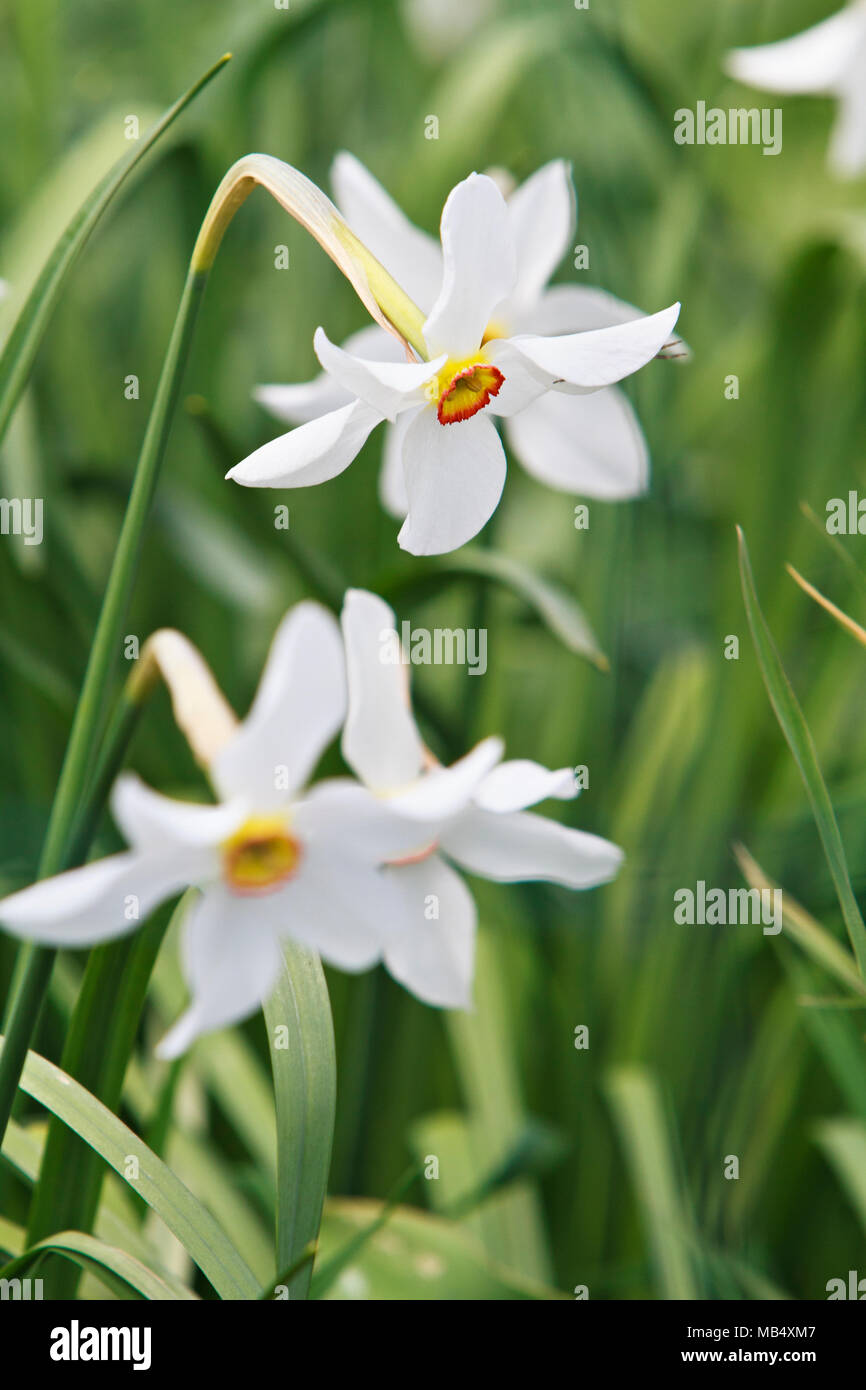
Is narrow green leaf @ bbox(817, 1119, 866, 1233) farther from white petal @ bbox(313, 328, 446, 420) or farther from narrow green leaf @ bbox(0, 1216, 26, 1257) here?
white petal @ bbox(313, 328, 446, 420)

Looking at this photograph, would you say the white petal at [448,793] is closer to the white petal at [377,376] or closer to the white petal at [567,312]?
the white petal at [377,376]

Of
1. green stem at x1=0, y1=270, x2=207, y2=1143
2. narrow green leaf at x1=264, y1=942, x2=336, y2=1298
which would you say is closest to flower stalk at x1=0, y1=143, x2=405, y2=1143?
green stem at x1=0, y1=270, x2=207, y2=1143

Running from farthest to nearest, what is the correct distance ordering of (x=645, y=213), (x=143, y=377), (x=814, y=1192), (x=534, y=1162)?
(x=645, y=213) → (x=143, y=377) → (x=814, y=1192) → (x=534, y=1162)

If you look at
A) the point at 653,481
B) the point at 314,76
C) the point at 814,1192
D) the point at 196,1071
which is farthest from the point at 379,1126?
the point at 314,76

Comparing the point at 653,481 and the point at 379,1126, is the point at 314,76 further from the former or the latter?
the point at 379,1126

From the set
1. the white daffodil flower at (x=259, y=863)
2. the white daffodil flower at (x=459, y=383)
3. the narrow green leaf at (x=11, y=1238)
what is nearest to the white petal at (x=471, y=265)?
the white daffodil flower at (x=459, y=383)

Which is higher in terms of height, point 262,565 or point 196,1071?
point 262,565

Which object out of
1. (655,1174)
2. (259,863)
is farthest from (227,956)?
(655,1174)
